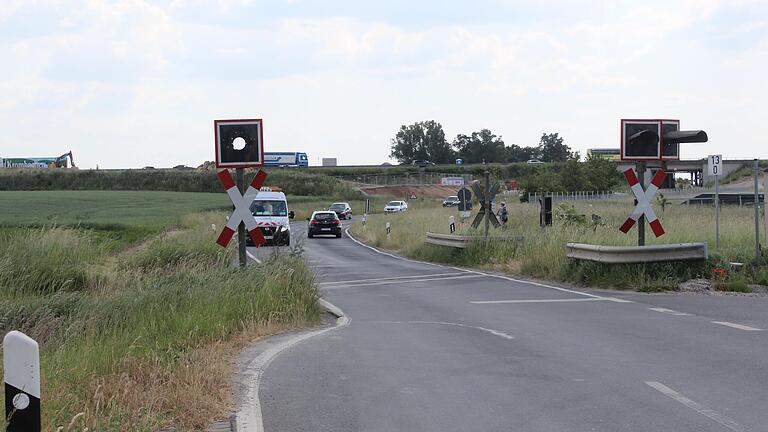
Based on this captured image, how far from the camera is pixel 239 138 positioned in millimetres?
12875

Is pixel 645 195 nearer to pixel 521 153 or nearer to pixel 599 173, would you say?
pixel 599 173

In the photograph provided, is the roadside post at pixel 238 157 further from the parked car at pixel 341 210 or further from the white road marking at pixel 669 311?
the parked car at pixel 341 210

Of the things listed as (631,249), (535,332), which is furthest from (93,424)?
(631,249)

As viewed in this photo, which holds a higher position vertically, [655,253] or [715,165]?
[715,165]

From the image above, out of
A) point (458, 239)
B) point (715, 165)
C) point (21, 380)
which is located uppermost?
point (715, 165)

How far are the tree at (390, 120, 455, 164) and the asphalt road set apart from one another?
166 m

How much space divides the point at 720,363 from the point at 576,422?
2.94m

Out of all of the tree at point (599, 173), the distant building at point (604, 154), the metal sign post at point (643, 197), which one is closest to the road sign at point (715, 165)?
the metal sign post at point (643, 197)

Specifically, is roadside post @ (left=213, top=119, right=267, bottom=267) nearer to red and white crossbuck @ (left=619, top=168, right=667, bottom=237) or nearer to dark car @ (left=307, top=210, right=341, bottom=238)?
red and white crossbuck @ (left=619, top=168, right=667, bottom=237)

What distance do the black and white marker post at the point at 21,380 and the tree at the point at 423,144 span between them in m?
177

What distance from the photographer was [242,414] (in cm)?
683

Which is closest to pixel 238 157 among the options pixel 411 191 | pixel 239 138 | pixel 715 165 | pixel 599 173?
pixel 239 138

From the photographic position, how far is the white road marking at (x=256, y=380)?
6602 millimetres

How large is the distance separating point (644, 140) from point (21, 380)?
14.6 metres
